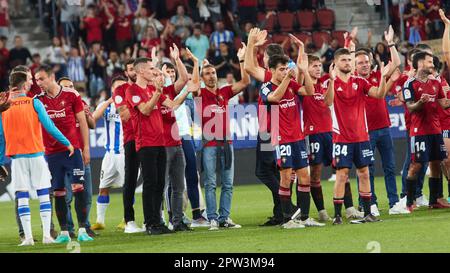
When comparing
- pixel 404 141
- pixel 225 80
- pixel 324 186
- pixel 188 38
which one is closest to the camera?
pixel 324 186

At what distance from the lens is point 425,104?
16.6 meters

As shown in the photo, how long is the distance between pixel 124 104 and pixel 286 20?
1641 centimetres

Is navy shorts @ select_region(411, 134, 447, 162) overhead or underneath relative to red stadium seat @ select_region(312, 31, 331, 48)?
underneath

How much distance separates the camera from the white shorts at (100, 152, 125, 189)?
17359mm

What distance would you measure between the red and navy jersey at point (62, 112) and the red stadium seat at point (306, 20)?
683 inches

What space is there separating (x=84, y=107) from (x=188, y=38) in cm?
1372

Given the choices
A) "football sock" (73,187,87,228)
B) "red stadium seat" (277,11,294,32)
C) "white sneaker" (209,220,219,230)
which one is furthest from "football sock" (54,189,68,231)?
"red stadium seat" (277,11,294,32)

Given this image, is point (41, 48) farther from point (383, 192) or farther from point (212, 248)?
point (212, 248)

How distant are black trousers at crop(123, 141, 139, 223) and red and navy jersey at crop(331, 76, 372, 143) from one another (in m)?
3.05

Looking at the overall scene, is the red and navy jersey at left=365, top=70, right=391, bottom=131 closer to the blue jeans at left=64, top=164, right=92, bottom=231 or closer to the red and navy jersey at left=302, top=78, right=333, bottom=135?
the red and navy jersey at left=302, top=78, right=333, bottom=135

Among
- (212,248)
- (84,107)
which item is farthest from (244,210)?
(212,248)

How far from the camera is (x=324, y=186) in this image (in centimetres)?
2325

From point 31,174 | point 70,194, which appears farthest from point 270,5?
point 31,174

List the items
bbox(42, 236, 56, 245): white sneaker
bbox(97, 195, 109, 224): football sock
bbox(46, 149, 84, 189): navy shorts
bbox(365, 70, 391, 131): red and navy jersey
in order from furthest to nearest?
bbox(365, 70, 391, 131): red and navy jersey → bbox(97, 195, 109, 224): football sock → bbox(46, 149, 84, 189): navy shorts → bbox(42, 236, 56, 245): white sneaker
